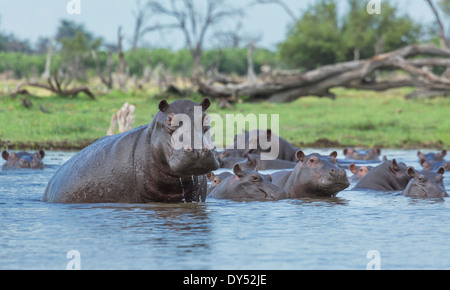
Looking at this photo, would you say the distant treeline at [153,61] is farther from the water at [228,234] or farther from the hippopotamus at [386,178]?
the water at [228,234]

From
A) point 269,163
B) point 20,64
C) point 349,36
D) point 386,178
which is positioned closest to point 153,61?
point 20,64

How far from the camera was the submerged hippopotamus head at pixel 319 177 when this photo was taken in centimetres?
744

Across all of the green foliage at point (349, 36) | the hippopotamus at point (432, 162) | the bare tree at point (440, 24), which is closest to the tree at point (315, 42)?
the green foliage at point (349, 36)

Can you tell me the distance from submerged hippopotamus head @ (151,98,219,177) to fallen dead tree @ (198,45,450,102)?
1632 cm

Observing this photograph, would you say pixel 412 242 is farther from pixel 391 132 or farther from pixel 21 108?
pixel 21 108

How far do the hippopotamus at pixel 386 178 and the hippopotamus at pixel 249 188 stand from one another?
1568mm

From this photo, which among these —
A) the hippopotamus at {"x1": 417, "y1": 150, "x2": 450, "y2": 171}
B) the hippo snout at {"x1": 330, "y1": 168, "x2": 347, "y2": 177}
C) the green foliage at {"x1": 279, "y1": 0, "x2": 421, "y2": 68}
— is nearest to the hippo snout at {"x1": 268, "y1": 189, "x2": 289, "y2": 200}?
the hippo snout at {"x1": 330, "y1": 168, "x2": 347, "y2": 177}

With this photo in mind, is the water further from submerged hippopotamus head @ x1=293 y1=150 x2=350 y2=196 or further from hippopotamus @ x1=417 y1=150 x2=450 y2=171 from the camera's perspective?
hippopotamus @ x1=417 y1=150 x2=450 y2=171

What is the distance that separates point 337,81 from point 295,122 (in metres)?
5.47

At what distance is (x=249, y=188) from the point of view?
7.49 meters

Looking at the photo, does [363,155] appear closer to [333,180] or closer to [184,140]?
[333,180]

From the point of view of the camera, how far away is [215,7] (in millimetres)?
47562

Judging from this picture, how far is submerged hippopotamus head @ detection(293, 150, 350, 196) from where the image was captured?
7441 mm
